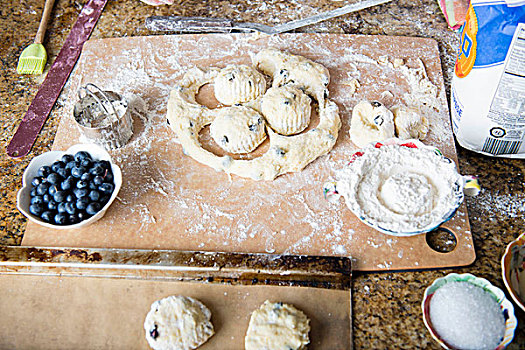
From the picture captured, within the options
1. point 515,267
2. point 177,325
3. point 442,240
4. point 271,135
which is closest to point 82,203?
point 177,325

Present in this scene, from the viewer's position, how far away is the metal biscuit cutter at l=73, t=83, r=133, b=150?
1.40 meters

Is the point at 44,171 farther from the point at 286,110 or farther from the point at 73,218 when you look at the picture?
the point at 286,110

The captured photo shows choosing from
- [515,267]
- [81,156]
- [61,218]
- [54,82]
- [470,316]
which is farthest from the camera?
[54,82]

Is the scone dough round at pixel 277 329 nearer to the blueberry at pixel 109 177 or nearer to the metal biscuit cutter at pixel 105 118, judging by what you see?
the blueberry at pixel 109 177

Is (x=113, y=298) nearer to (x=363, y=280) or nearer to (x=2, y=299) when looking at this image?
(x=2, y=299)

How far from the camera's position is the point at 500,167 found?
1.37 metres

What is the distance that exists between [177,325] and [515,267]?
829mm

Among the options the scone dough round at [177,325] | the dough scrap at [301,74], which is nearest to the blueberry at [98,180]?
the scone dough round at [177,325]

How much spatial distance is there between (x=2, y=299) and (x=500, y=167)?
4.81ft

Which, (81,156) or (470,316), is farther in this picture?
(81,156)

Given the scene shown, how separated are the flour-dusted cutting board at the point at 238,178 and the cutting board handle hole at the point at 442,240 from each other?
0.06 feet

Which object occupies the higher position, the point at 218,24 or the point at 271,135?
the point at 218,24

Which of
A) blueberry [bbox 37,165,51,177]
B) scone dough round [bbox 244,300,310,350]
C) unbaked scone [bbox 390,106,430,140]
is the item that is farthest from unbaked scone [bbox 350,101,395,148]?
blueberry [bbox 37,165,51,177]

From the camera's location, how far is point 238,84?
1.47 m
